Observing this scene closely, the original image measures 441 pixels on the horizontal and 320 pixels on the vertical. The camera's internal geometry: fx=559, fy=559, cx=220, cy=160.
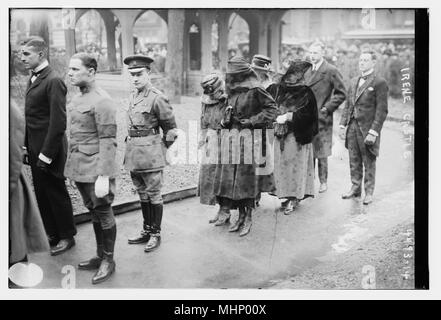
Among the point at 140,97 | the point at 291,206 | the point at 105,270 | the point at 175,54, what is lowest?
the point at 105,270

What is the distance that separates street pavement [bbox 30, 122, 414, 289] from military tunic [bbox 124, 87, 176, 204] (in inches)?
16.1

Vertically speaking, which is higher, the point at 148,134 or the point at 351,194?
the point at 148,134

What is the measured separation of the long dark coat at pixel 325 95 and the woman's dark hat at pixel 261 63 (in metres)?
0.35

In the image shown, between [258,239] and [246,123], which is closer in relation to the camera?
[246,123]

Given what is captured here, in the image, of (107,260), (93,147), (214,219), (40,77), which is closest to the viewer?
(93,147)

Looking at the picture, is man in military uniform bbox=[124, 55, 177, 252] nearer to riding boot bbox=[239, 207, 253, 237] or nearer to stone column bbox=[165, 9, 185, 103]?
stone column bbox=[165, 9, 185, 103]

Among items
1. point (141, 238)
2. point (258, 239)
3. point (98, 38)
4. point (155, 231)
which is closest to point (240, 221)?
point (258, 239)

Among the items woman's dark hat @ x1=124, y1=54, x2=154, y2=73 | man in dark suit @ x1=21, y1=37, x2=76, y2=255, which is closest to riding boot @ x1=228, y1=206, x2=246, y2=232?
man in dark suit @ x1=21, y1=37, x2=76, y2=255

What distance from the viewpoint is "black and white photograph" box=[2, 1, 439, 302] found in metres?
4.61

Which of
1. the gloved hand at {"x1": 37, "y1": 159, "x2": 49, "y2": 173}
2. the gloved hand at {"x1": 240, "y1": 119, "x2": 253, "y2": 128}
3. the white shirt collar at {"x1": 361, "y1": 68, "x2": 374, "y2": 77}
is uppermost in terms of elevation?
the white shirt collar at {"x1": 361, "y1": 68, "x2": 374, "y2": 77}

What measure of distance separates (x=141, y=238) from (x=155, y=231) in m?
0.14

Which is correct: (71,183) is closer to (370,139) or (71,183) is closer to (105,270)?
(105,270)

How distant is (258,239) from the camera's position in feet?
15.9

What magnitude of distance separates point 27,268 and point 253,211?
1995 mm
